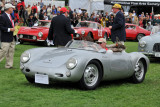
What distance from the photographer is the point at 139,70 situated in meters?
8.28

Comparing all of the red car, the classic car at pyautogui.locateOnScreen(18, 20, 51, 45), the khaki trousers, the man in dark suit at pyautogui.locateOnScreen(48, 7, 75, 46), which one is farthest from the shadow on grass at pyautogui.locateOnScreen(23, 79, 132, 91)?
the red car

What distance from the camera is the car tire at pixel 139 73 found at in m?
8.12

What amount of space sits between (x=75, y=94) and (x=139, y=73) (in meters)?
2.32

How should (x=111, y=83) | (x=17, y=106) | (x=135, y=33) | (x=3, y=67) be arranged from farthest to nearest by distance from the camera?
(x=135, y=33), (x=3, y=67), (x=111, y=83), (x=17, y=106)

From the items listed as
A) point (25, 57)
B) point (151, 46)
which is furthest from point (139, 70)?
point (151, 46)

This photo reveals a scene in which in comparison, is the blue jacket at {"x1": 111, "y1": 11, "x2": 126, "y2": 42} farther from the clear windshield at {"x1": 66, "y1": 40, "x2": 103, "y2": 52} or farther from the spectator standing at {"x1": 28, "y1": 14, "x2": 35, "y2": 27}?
the spectator standing at {"x1": 28, "y1": 14, "x2": 35, "y2": 27}

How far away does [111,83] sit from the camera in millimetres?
8023

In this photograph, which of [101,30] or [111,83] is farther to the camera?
[101,30]

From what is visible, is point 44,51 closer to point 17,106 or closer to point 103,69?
point 103,69

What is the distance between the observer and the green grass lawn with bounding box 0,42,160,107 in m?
5.77

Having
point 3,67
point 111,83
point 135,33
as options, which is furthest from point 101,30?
point 111,83

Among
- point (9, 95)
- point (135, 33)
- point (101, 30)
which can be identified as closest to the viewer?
point (9, 95)

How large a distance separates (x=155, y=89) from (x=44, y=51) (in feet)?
8.02

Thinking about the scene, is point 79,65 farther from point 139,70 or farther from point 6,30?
point 6,30
